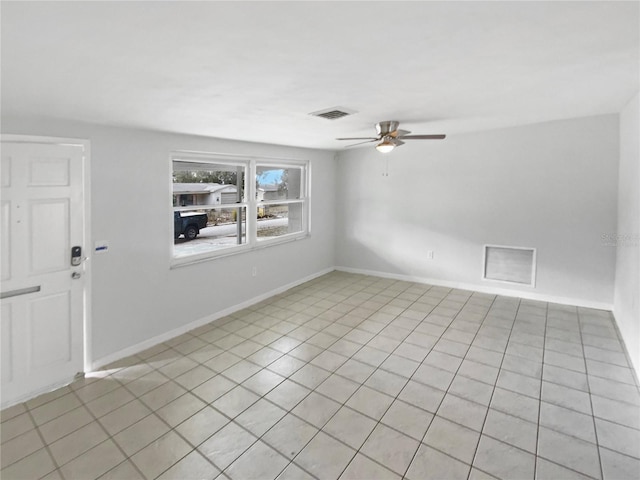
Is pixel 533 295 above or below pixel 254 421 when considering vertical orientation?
above

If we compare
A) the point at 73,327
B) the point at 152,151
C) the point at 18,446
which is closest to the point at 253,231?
the point at 152,151

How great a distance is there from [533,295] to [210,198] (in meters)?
4.53

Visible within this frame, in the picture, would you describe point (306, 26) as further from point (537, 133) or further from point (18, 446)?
point (537, 133)

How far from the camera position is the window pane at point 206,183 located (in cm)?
384

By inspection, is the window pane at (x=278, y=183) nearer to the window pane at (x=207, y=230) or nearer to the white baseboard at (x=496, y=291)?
the window pane at (x=207, y=230)

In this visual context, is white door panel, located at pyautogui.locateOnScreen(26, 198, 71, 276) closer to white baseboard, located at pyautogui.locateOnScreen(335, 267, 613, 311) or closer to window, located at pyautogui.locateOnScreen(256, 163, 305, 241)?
window, located at pyautogui.locateOnScreen(256, 163, 305, 241)

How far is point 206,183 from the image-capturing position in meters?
4.16

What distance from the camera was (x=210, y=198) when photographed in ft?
13.7

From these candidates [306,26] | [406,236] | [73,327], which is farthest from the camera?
[406,236]

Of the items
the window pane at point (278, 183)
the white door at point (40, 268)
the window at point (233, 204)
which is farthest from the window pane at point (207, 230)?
the white door at point (40, 268)

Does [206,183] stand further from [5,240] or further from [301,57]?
[301,57]

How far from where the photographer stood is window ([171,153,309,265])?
155 inches

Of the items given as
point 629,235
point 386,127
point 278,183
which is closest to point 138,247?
point 278,183

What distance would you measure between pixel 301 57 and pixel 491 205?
4068 millimetres
